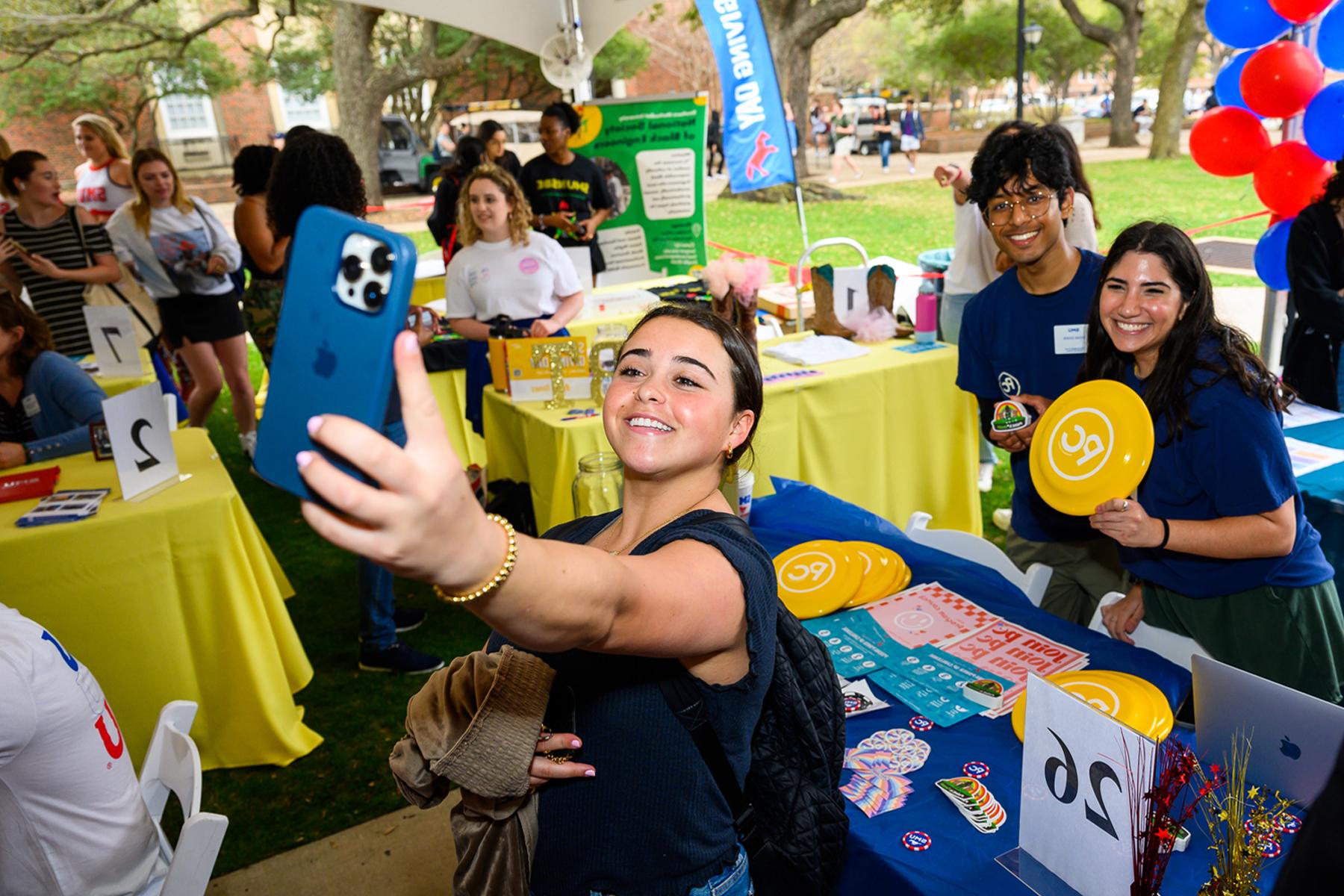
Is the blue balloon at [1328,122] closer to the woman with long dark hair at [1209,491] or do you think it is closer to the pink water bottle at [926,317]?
the pink water bottle at [926,317]

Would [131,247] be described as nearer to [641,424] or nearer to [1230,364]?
[641,424]

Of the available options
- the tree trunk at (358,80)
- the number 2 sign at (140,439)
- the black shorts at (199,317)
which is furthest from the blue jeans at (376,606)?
the tree trunk at (358,80)

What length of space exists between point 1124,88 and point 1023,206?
21745mm

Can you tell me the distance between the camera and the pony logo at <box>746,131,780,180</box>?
17.4 ft

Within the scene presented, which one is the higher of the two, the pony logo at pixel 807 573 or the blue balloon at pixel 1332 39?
the blue balloon at pixel 1332 39

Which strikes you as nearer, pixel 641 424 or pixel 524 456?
pixel 641 424

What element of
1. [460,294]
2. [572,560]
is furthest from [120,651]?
[572,560]

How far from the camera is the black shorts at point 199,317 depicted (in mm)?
5078

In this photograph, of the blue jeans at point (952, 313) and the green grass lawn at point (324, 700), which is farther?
the blue jeans at point (952, 313)

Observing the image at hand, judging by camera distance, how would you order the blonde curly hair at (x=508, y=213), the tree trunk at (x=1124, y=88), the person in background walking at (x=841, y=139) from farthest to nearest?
the person in background walking at (x=841, y=139) → the tree trunk at (x=1124, y=88) → the blonde curly hair at (x=508, y=213)

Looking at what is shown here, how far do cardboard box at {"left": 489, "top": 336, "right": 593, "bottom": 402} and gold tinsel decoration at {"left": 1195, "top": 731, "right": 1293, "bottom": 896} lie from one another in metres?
2.50

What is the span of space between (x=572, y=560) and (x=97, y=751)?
127 centimetres

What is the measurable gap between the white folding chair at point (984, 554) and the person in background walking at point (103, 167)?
5.77 m

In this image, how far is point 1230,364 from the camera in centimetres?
179
